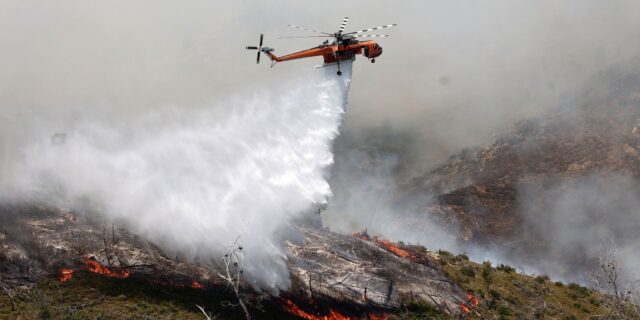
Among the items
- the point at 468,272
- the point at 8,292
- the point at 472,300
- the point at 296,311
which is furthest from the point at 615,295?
the point at 8,292

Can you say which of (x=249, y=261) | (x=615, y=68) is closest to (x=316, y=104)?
(x=249, y=261)

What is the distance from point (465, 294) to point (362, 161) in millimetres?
92846

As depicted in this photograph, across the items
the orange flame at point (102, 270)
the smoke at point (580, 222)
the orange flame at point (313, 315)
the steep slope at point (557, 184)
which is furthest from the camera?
the steep slope at point (557, 184)

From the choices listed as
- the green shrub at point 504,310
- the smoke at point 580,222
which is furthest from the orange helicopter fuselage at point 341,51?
the smoke at point 580,222

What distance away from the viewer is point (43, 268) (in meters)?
43.7

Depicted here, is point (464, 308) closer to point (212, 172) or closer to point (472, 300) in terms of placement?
point (472, 300)

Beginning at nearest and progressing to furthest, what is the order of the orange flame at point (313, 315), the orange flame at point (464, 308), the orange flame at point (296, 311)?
the orange flame at point (313, 315) → the orange flame at point (296, 311) → the orange flame at point (464, 308)

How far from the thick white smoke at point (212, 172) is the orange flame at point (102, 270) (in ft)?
15.0

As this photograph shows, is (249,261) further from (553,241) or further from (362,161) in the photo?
(362,161)

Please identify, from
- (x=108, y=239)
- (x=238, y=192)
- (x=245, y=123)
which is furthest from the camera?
(x=245, y=123)

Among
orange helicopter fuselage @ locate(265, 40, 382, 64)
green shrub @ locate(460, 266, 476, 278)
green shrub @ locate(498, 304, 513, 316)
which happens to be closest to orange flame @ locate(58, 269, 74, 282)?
orange helicopter fuselage @ locate(265, 40, 382, 64)

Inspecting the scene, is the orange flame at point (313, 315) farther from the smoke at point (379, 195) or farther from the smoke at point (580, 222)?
the smoke at point (379, 195)

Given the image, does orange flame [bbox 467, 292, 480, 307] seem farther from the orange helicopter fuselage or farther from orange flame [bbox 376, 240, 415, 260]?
the orange helicopter fuselage

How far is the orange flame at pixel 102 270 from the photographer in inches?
1750
